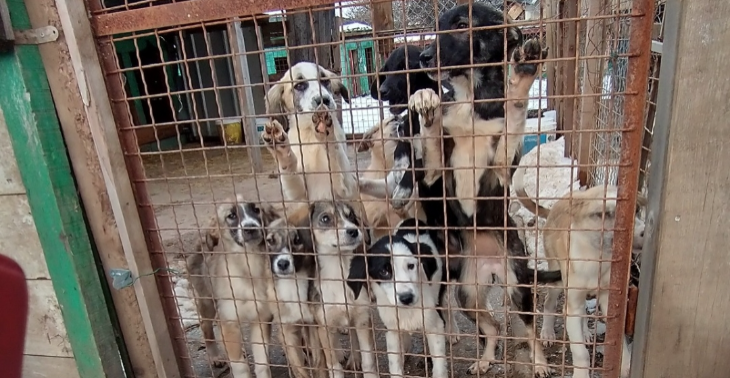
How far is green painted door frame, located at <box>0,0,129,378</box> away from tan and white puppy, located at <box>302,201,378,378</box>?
1.06 m

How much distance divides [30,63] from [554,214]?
101 inches

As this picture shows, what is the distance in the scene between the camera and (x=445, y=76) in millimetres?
2658

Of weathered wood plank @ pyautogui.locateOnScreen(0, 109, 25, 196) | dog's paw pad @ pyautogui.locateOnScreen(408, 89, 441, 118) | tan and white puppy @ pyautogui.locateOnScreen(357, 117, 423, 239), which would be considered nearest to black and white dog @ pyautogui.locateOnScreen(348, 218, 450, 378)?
tan and white puppy @ pyautogui.locateOnScreen(357, 117, 423, 239)

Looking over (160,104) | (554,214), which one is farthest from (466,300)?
(160,104)

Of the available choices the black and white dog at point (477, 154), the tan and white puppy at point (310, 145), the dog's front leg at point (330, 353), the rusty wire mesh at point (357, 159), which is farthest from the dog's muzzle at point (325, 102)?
the dog's front leg at point (330, 353)

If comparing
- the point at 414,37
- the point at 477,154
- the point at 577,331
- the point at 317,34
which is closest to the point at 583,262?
the point at 577,331

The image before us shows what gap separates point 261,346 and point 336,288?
0.53m

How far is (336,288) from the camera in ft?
8.91

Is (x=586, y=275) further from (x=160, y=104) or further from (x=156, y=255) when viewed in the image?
(x=160, y=104)

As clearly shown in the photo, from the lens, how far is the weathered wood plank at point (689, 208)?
4.81 feet

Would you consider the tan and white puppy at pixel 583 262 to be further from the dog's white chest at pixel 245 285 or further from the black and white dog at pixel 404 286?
the dog's white chest at pixel 245 285

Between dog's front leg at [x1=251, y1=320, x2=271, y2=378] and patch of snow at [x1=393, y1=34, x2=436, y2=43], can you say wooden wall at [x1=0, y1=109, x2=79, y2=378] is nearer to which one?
dog's front leg at [x1=251, y1=320, x2=271, y2=378]

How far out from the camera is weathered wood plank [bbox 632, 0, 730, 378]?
4.81 feet

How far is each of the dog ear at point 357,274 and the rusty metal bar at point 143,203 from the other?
3.00 feet
